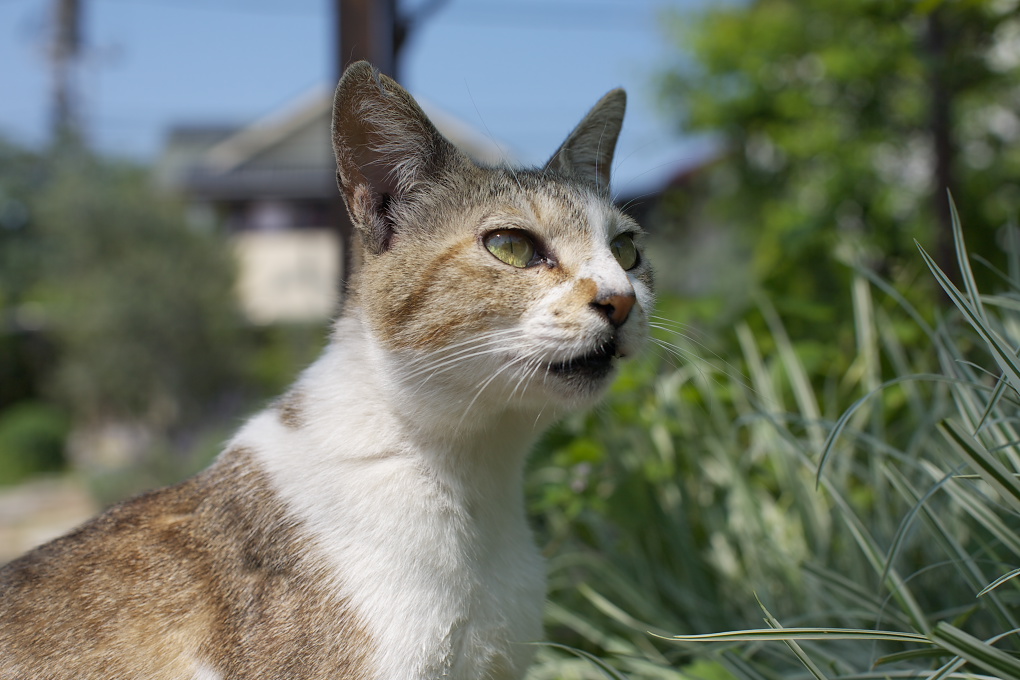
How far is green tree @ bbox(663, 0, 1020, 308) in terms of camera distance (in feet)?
12.8

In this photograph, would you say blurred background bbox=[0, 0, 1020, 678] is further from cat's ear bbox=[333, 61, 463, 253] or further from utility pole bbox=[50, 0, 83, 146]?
utility pole bbox=[50, 0, 83, 146]

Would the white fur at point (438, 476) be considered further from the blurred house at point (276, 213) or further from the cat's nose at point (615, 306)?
the blurred house at point (276, 213)

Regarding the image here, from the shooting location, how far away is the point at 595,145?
211 centimetres

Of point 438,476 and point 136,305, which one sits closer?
point 438,476

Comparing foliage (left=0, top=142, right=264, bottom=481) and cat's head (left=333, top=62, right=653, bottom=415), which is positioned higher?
cat's head (left=333, top=62, right=653, bottom=415)

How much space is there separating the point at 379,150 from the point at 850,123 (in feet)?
19.0

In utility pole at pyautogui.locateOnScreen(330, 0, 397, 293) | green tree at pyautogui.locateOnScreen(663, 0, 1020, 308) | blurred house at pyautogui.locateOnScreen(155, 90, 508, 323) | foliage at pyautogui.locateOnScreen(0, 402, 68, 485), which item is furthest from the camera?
blurred house at pyautogui.locateOnScreen(155, 90, 508, 323)

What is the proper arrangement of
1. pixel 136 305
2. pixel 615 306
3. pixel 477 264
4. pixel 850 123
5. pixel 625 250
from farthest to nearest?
1. pixel 136 305
2. pixel 850 123
3. pixel 625 250
4. pixel 477 264
5. pixel 615 306

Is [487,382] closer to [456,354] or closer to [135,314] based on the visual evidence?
[456,354]

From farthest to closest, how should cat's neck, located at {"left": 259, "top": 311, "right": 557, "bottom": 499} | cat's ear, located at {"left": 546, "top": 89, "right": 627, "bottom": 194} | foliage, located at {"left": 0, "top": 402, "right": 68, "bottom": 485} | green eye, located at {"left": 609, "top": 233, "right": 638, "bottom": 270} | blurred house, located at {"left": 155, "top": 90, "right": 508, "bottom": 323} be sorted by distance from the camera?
blurred house, located at {"left": 155, "top": 90, "right": 508, "bottom": 323} → foliage, located at {"left": 0, "top": 402, "right": 68, "bottom": 485} → cat's ear, located at {"left": 546, "top": 89, "right": 627, "bottom": 194} → green eye, located at {"left": 609, "top": 233, "right": 638, "bottom": 270} → cat's neck, located at {"left": 259, "top": 311, "right": 557, "bottom": 499}

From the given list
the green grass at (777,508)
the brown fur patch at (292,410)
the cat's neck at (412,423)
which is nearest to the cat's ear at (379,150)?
the cat's neck at (412,423)

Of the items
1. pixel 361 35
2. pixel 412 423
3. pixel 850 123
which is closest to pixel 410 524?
pixel 412 423

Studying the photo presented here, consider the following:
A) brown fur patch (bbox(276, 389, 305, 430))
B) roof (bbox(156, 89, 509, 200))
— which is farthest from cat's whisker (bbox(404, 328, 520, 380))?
roof (bbox(156, 89, 509, 200))

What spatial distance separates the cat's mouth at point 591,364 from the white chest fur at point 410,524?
0.25 metres
